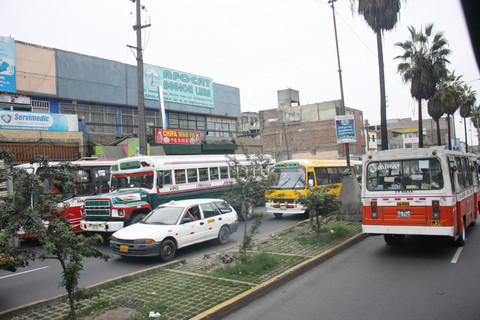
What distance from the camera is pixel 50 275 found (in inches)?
350

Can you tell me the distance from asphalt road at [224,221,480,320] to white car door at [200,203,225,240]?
3709 mm

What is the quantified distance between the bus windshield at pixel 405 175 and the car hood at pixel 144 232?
17.9 ft

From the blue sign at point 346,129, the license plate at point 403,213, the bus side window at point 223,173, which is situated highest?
the blue sign at point 346,129

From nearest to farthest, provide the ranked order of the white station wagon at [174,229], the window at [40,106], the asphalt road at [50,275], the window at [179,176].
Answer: the asphalt road at [50,275] → the white station wagon at [174,229] → the window at [179,176] → the window at [40,106]

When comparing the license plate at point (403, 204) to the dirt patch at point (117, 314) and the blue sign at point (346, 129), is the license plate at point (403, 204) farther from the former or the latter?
the blue sign at point (346, 129)

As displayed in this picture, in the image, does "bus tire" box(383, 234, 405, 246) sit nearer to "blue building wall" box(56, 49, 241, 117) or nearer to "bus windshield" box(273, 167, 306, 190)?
"bus windshield" box(273, 167, 306, 190)

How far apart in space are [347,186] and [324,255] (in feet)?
18.8

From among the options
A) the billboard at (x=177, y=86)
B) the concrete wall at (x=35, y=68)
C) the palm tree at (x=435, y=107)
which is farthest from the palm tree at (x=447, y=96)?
the concrete wall at (x=35, y=68)

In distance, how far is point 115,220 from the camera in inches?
468

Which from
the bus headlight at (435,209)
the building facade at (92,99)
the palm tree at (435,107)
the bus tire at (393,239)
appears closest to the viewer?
→ the bus headlight at (435,209)

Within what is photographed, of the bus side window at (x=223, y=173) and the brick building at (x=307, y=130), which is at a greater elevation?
the brick building at (x=307, y=130)

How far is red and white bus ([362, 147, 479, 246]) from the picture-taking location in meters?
8.34

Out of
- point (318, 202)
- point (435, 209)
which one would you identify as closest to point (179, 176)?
point (318, 202)

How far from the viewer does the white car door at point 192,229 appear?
32.7 feet
